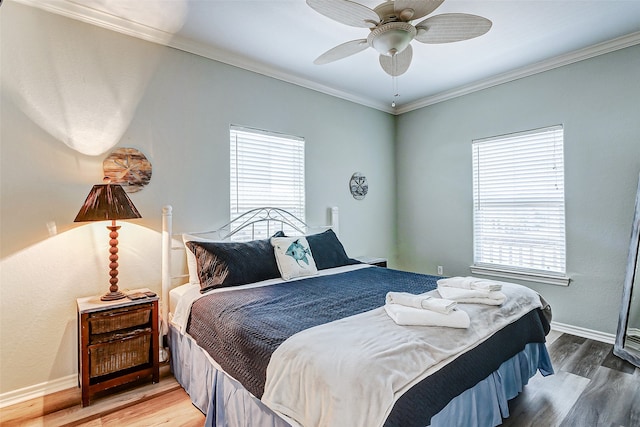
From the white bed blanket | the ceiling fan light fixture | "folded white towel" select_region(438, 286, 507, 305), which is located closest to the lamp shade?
the white bed blanket

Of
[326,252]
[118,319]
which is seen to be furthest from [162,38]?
[326,252]

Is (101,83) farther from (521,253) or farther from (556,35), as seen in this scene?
(521,253)

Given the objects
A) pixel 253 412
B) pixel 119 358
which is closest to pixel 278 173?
pixel 119 358

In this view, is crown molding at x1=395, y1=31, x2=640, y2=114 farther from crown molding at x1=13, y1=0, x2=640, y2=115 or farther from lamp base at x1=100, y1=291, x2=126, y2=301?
lamp base at x1=100, y1=291, x2=126, y2=301

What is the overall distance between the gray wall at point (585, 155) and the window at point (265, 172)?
207 centimetres

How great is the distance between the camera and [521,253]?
147 inches

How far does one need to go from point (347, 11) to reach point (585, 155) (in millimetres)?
2854

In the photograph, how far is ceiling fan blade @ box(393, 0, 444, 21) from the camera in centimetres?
181

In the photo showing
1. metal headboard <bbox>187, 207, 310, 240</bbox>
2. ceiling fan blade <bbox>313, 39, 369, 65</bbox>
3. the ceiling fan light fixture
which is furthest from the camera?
metal headboard <bbox>187, 207, 310, 240</bbox>

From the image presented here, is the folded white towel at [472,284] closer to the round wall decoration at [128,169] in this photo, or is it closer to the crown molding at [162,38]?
the round wall decoration at [128,169]

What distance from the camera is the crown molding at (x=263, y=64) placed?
245 centimetres

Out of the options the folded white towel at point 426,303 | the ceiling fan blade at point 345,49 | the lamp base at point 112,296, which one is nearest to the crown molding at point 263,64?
the ceiling fan blade at point 345,49

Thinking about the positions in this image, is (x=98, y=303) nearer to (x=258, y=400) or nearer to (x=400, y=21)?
(x=258, y=400)

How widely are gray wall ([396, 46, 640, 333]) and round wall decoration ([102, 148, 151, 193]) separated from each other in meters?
3.55
